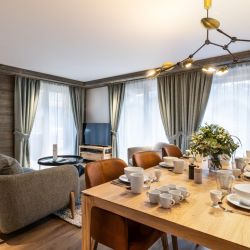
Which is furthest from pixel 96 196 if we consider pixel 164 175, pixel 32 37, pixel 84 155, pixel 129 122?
pixel 84 155

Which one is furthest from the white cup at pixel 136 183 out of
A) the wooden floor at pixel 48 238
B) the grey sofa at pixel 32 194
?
the grey sofa at pixel 32 194

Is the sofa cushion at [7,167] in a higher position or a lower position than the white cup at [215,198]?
lower

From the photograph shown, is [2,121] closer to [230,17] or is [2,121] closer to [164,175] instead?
[164,175]

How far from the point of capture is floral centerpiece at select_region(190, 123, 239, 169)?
1.72 metres

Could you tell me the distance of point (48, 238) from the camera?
86.7 inches

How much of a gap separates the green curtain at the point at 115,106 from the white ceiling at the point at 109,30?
1.25 meters

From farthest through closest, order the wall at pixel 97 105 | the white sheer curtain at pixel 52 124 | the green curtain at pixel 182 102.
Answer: the wall at pixel 97 105, the white sheer curtain at pixel 52 124, the green curtain at pixel 182 102

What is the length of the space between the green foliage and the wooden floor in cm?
105

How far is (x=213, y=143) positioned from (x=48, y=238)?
1.96 m

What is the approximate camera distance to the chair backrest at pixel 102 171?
5.31 feet

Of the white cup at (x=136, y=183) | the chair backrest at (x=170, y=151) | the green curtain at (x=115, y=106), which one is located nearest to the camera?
the white cup at (x=136, y=183)

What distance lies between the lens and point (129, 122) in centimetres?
517

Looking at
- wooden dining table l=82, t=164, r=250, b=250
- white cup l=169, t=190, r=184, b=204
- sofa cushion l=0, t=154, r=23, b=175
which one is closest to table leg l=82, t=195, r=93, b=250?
wooden dining table l=82, t=164, r=250, b=250

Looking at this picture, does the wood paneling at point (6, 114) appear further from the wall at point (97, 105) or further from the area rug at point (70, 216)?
the area rug at point (70, 216)
